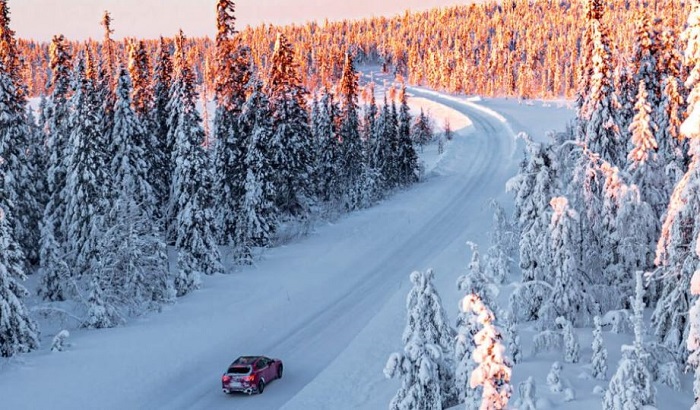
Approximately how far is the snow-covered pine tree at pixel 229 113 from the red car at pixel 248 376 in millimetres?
20235

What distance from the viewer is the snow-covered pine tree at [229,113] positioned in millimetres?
41812

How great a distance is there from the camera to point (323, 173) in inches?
2356

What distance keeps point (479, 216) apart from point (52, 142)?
3201 cm

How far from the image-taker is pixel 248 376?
2250 centimetres

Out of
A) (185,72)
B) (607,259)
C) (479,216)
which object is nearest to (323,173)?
(479,216)

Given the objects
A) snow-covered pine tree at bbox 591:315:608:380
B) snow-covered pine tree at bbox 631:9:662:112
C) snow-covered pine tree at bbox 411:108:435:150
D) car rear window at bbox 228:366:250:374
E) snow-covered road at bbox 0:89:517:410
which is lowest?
snow-covered road at bbox 0:89:517:410

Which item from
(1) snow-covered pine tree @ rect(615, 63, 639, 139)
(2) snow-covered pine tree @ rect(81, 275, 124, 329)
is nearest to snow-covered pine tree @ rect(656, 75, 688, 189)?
(1) snow-covered pine tree @ rect(615, 63, 639, 139)

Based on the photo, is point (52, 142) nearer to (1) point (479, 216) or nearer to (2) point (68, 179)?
(2) point (68, 179)

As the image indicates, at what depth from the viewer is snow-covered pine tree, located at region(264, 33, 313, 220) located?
4659 centimetres

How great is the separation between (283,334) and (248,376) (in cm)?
731

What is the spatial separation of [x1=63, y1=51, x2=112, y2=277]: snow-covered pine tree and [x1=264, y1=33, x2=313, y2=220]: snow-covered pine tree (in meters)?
13.9

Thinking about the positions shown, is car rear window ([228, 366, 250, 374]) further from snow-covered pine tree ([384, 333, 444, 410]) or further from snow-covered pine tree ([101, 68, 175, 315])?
snow-covered pine tree ([101, 68, 175, 315])

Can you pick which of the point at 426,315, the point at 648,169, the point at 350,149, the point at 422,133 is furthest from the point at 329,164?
the point at 422,133

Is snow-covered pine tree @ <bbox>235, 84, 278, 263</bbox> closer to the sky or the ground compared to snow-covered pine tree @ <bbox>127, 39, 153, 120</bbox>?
closer to the ground
